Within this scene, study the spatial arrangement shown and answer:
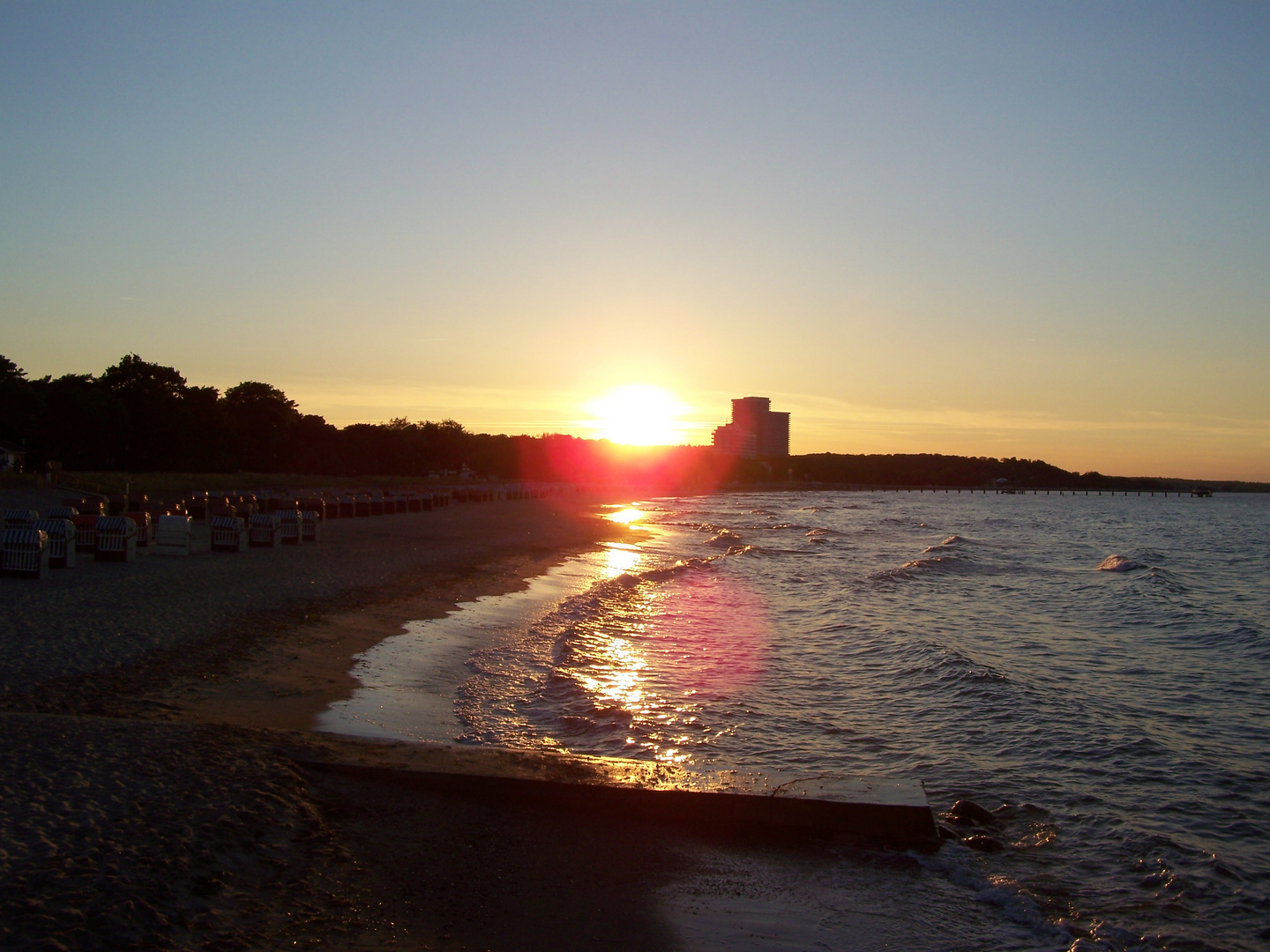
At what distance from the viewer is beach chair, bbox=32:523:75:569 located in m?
16.7

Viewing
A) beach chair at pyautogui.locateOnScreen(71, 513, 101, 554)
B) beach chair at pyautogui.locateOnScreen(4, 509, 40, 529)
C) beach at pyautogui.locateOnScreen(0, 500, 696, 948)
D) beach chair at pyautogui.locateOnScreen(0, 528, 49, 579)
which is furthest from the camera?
beach chair at pyautogui.locateOnScreen(71, 513, 101, 554)

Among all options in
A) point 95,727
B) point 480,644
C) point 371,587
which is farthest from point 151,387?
point 95,727

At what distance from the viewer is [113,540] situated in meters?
18.4

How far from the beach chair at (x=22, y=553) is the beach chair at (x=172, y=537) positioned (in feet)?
16.6

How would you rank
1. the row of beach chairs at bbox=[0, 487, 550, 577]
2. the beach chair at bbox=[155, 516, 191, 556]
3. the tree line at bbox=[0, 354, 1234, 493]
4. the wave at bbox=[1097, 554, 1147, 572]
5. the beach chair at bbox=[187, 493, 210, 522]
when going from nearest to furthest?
1. the row of beach chairs at bbox=[0, 487, 550, 577]
2. the beach chair at bbox=[155, 516, 191, 556]
3. the beach chair at bbox=[187, 493, 210, 522]
4. the wave at bbox=[1097, 554, 1147, 572]
5. the tree line at bbox=[0, 354, 1234, 493]

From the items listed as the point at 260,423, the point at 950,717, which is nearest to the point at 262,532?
the point at 950,717

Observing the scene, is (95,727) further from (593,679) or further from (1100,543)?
(1100,543)

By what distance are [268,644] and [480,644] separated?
10.8 feet

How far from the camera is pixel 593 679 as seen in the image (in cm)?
1216

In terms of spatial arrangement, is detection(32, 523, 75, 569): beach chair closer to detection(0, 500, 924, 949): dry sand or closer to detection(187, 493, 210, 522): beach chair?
detection(0, 500, 924, 949): dry sand

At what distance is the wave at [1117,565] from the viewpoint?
32.0 metres

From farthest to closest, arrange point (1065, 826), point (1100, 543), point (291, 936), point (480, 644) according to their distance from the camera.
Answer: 1. point (1100, 543)
2. point (480, 644)
3. point (1065, 826)
4. point (291, 936)

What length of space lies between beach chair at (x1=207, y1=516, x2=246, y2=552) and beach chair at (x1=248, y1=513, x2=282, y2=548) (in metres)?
1.01

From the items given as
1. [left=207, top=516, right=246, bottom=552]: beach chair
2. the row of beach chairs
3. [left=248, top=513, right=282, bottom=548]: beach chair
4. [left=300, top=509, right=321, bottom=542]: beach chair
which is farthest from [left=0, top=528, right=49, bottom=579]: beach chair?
[left=300, top=509, right=321, bottom=542]: beach chair
